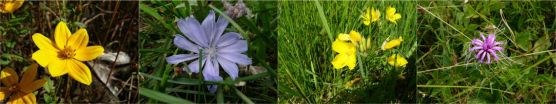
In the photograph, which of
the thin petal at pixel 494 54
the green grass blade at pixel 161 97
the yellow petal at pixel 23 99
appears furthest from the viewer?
the thin petal at pixel 494 54

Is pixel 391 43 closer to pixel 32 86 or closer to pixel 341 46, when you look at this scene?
pixel 341 46

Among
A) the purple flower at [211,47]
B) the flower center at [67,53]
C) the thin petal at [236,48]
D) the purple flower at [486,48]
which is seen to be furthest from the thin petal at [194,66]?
the purple flower at [486,48]

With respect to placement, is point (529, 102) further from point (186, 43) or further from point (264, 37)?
point (186, 43)

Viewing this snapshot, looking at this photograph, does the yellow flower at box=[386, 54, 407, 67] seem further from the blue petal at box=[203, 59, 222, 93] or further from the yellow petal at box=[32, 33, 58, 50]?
the yellow petal at box=[32, 33, 58, 50]

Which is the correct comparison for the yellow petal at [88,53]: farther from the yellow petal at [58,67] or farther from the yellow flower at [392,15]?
the yellow flower at [392,15]

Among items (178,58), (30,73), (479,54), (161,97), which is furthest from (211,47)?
(479,54)
